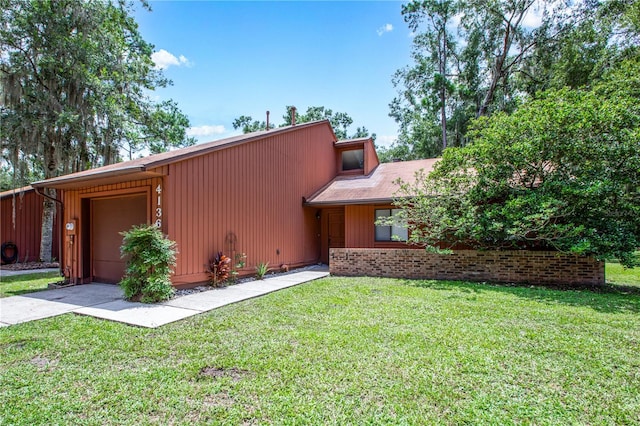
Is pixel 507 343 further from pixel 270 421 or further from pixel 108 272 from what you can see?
pixel 108 272

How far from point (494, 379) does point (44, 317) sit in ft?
19.9

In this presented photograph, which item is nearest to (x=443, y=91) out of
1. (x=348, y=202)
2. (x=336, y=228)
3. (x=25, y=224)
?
(x=336, y=228)

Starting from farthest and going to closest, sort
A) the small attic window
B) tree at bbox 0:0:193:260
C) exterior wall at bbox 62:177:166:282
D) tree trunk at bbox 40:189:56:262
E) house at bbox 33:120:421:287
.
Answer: the small attic window → tree trunk at bbox 40:189:56:262 → tree at bbox 0:0:193:260 → exterior wall at bbox 62:177:166:282 → house at bbox 33:120:421:287

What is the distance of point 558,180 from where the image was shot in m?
7.56

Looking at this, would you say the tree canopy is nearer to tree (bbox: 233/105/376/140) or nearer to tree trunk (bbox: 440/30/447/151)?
tree trunk (bbox: 440/30/447/151)

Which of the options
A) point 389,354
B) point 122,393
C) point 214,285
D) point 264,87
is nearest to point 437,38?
point 264,87

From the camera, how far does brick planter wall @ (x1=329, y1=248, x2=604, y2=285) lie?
7441 mm

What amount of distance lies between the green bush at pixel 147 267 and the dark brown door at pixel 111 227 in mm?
1582

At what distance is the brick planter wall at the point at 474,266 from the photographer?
293 inches

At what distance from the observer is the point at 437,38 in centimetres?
2302

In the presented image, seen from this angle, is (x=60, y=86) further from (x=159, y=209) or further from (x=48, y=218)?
(x=159, y=209)

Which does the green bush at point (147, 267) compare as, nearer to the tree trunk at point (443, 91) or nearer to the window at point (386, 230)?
the window at point (386, 230)

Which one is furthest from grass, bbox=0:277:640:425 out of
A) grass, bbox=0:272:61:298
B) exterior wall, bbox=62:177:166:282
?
exterior wall, bbox=62:177:166:282

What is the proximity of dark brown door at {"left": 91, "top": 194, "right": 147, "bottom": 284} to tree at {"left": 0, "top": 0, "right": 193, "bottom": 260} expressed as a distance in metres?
5.80
